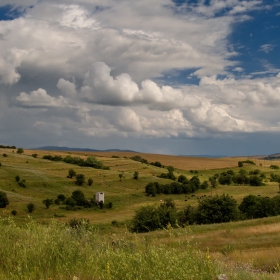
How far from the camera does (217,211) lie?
157 feet

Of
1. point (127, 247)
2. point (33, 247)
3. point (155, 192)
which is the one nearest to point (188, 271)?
point (127, 247)

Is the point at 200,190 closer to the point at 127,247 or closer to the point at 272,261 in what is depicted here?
the point at 272,261

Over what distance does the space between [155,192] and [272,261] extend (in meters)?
81.5

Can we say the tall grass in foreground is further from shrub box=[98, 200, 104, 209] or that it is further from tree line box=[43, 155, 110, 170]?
tree line box=[43, 155, 110, 170]

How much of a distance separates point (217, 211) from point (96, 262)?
1694 inches

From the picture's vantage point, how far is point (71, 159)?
129 m

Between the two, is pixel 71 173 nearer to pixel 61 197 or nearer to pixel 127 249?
pixel 61 197

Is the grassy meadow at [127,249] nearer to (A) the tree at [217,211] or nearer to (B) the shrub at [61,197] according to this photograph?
(B) the shrub at [61,197]

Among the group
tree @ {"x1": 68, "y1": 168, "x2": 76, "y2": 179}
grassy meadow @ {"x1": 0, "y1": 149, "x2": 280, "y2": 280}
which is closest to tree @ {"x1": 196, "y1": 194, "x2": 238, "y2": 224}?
grassy meadow @ {"x1": 0, "y1": 149, "x2": 280, "y2": 280}

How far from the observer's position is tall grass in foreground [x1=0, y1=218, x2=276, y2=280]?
6.24 m

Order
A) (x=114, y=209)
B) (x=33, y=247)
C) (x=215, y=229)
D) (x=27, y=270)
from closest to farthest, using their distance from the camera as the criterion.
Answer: (x=27, y=270), (x=33, y=247), (x=215, y=229), (x=114, y=209)

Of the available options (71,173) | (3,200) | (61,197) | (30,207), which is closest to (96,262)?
(30,207)

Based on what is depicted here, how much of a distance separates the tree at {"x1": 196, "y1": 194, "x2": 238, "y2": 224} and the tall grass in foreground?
40.9 metres

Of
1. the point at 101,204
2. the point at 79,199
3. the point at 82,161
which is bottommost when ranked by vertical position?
the point at 101,204
